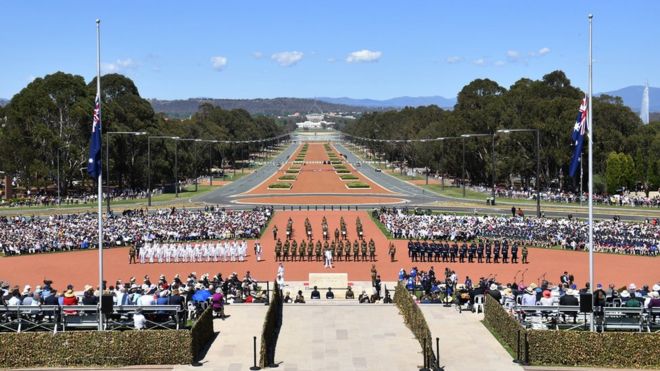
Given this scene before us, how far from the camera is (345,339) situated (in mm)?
24422

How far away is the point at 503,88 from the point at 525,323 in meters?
109

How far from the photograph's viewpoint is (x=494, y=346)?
23703 millimetres

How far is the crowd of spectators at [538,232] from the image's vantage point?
5012cm

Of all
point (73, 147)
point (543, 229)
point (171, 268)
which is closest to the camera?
point (171, 268)

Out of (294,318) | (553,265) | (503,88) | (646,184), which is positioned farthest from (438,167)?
(294,318)

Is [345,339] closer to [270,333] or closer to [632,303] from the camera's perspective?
[270,333]

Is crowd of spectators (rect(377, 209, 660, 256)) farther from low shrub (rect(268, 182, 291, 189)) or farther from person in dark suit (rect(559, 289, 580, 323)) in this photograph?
low shrub (rect(268, 182, 291, 189))

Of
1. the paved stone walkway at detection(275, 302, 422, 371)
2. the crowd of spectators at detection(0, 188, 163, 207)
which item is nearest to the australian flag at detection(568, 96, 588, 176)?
the paved stone walkway at detection(275, 302, 422, 371)

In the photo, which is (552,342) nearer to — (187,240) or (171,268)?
(171,268)

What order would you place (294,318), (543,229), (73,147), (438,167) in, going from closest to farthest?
(294,318) < (543,229) < (73,147) < (438,167)

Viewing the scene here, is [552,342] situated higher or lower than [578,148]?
lower

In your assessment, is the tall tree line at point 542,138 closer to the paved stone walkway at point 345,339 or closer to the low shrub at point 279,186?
the low shrub at point 279,186

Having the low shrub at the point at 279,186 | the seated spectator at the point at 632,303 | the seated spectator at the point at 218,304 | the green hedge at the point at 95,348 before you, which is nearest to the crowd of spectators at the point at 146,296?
the seated spectator at the point at 218,304

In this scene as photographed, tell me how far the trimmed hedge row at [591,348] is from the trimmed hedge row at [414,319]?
288cm
